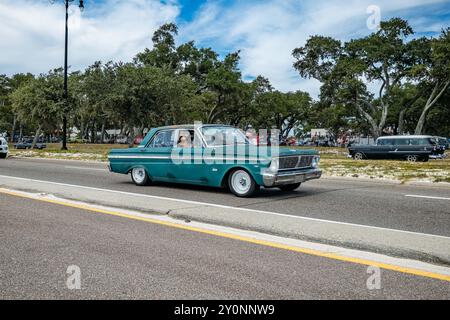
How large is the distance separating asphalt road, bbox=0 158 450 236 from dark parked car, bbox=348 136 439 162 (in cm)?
1388

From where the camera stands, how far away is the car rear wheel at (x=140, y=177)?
11.6 m

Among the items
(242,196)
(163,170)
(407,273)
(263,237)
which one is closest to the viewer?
(407,273)

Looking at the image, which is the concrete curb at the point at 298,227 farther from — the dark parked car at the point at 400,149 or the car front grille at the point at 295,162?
the dark parked car at the point at 400,149

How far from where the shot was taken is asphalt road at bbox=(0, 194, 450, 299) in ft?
12.6

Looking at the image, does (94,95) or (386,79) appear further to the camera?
(386,79)

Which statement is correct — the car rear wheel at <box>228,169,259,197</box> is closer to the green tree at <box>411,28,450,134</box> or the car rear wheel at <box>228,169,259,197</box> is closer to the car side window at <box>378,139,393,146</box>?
the car side window at <box>378,139,393,146</box>

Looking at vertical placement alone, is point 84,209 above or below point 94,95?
below

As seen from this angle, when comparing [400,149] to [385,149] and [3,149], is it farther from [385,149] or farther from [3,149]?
[3,149]

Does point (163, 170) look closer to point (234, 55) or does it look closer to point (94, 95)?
point (94, 95)

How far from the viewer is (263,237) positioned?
19.3ft

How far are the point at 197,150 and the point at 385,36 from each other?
127 ft
